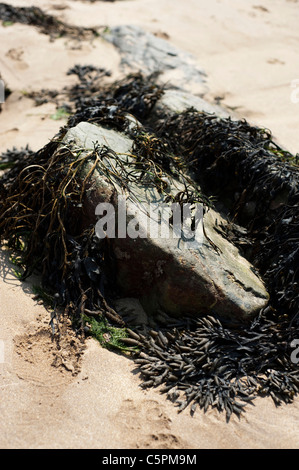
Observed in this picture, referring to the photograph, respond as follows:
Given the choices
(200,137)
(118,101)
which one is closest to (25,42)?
(118,101)

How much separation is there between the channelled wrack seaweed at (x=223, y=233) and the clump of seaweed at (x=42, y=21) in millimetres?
3537

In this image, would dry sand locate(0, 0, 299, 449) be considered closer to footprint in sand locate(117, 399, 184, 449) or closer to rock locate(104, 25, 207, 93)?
footprint in sand locate(117, 399, 184, 449)

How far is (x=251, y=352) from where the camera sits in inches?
118

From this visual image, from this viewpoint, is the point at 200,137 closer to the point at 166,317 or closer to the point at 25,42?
the point at 166,317

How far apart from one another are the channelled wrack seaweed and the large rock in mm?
91

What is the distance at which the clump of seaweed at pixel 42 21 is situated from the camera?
7219mm

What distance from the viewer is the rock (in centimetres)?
625

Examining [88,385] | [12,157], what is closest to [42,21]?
[12,157]

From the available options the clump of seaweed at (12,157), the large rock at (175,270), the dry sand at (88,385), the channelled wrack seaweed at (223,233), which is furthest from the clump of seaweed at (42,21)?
the large rock at (175,270)

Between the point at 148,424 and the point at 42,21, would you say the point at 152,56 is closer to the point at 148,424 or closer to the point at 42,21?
the point at 42,21

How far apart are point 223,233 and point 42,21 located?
221 inches

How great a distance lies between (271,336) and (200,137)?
198cm

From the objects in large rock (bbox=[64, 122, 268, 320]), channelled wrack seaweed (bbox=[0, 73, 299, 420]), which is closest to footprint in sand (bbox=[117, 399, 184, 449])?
channelled wrack seaweed (bbox=[0, 73, 299, 420])

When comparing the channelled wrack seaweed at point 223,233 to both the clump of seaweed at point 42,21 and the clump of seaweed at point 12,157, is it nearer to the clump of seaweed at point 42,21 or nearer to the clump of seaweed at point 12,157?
the clump of seaweed at point 12,157
